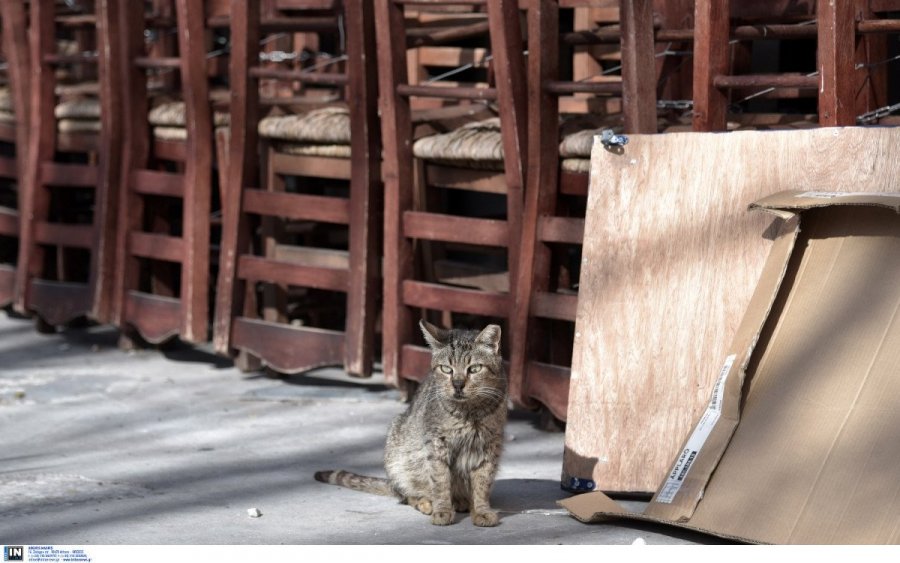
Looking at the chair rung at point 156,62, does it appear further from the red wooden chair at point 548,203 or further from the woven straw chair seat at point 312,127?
the red wooden chair at point 548,203

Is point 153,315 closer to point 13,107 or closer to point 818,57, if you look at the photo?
point 13,107

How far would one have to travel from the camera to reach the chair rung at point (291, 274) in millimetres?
5641

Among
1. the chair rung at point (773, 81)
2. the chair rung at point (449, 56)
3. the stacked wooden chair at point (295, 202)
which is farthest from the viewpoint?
the chair rung at point (449, 56)

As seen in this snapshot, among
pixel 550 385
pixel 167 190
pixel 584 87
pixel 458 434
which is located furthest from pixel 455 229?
pixel 167 190

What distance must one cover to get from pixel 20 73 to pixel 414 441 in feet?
12.0

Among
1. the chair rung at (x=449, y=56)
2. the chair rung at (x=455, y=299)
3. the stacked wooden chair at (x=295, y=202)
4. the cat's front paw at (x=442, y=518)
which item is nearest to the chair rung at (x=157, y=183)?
the stacked wooden chair at (x=295, y=202)

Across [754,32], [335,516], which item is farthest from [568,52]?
[335,516]

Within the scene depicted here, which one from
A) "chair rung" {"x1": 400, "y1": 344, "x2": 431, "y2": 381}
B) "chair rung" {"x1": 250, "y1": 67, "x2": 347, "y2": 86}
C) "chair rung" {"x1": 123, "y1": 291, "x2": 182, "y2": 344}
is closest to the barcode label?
"chair rung" {"x1": 400, "y1": 344, "x2": 431, "y2": 381}

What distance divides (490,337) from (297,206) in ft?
6.14

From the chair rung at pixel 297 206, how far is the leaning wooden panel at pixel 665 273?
1.57 meters

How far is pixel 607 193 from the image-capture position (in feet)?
14.0

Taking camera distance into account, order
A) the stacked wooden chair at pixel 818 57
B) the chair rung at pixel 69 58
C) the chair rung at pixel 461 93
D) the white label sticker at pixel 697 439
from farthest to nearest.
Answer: the chair rung at pixel 69 58
the chair rung at pixel 461 93
the stacked wooden chair at pixel 818 57
the white label sticker at pixel 697 439

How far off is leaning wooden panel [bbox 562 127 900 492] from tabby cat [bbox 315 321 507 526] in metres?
0.30

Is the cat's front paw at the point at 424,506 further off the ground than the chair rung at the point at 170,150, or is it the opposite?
the chair rung at the point at 170,150
